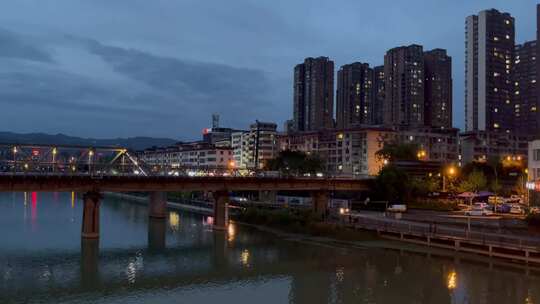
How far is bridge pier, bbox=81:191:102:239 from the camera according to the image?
6975 cm

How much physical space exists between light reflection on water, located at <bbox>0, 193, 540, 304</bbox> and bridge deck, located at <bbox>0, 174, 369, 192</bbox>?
22.3 ft

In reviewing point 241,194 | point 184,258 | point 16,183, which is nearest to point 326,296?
point 184,258

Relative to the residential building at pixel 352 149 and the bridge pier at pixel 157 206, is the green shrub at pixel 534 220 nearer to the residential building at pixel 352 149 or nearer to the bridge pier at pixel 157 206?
the bridge pier at pixel 157 206

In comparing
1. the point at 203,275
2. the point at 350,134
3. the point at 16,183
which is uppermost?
the point at 350,134

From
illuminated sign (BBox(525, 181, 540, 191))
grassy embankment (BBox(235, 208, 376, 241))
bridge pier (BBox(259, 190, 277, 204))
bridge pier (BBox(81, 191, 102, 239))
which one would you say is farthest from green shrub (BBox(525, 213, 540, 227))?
bridge pier (BBox(259, 190, 277, 204))

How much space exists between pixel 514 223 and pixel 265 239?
31363 mm

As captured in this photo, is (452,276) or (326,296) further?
(452,276)

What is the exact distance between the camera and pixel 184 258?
59875 millimetres

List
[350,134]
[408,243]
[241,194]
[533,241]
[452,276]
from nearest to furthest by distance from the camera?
[452,276] < [533,241] < [408,243] < [241,194] < [350,134]

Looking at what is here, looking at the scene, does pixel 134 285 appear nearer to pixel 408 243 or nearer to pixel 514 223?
pixel 408 243

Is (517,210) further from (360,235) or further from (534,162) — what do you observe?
(360,235)

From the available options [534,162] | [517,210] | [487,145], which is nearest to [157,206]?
[517,210]

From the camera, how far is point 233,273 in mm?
52344

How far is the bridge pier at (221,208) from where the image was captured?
83.7 meters
